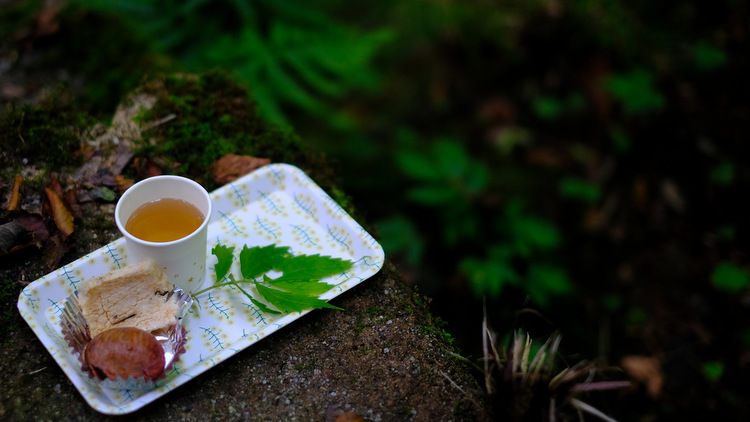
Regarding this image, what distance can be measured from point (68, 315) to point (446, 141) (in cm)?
295

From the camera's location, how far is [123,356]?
1572 millimetres

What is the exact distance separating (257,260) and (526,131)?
10.7 feet

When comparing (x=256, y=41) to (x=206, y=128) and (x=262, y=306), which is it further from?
(x=262, y=306)

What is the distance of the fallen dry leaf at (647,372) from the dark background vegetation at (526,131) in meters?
0.01

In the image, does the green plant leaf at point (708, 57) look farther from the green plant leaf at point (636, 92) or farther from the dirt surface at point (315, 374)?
the dirt surface at point (315, 374)

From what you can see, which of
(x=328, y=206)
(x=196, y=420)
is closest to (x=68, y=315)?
(x=196, y=420)

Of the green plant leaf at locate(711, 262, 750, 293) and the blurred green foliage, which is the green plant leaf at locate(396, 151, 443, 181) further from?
the green plant leaf at locate(711, 262, 750, 293)

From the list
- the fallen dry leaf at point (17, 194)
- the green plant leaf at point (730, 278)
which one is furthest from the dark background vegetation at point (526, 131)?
the fallen dry leaf at point (17, 194)

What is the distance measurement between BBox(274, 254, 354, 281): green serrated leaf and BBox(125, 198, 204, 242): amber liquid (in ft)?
1.11

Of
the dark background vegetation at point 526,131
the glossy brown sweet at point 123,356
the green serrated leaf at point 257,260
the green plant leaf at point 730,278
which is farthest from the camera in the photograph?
the green plant leaf at point 730,278

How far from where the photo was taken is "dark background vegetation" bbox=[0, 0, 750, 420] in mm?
3357

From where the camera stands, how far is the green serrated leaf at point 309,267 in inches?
76.7

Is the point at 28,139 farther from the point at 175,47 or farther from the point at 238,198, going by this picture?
the point at 175,47

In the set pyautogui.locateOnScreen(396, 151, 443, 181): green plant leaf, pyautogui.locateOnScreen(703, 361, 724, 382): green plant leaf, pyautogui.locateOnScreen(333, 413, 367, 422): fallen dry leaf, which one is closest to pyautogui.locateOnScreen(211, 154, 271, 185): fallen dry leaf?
pyautogui.locateOnScreen(333, 413, 367, 422): fallen dry leaf
